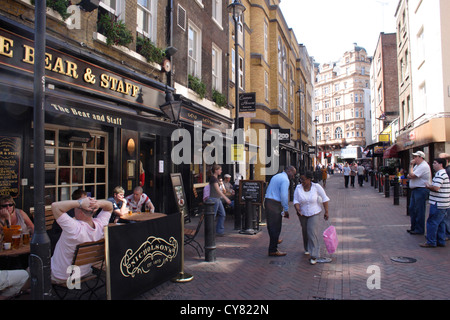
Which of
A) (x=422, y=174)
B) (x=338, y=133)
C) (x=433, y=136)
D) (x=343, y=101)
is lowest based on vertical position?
(x=422, y=174)

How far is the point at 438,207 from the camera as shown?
255 inches

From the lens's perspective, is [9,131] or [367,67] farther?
[367,67]

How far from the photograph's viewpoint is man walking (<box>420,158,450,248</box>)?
21.2 ft

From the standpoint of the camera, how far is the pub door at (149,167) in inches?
387

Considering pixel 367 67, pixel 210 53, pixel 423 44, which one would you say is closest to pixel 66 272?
pixel 210 53

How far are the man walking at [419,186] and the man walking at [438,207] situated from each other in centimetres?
46

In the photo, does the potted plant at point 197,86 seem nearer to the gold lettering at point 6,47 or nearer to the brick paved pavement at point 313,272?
the brick paved pavement at point 313,272

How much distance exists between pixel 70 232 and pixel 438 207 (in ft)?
21.5

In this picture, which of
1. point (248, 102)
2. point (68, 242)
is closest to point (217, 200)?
point (68, 242)

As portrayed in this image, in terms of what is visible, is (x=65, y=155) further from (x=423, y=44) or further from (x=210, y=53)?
(x=423, y=44)

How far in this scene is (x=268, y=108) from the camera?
70.7 feet

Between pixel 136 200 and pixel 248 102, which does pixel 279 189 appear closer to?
pixel 136 200

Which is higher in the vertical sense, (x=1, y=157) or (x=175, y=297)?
(x=1, y=157)
